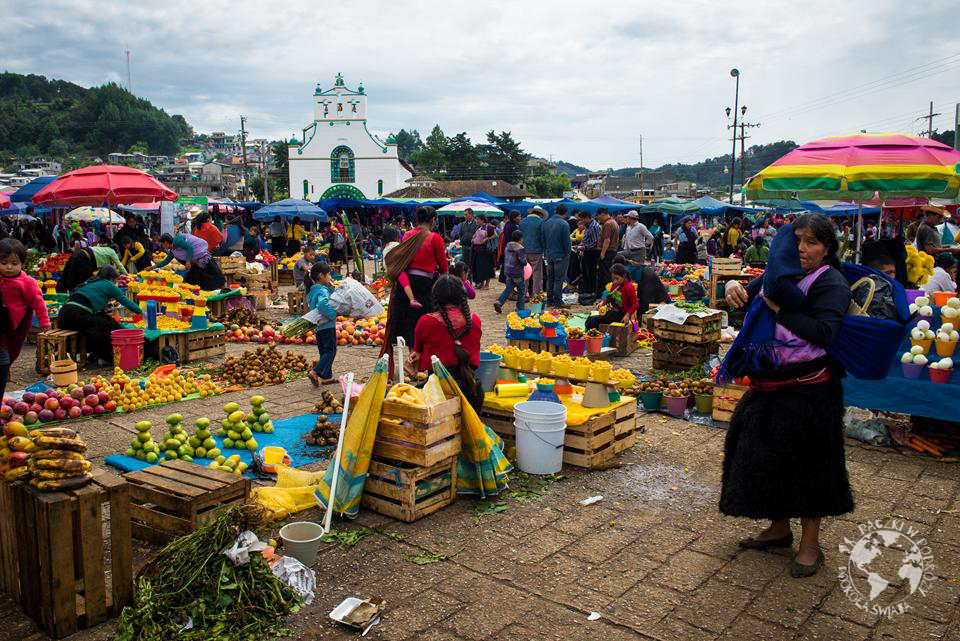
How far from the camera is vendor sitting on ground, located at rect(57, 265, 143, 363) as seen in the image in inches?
359

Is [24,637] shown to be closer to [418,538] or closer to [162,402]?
[418,538]

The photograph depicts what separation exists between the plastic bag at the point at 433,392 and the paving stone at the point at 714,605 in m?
1.97

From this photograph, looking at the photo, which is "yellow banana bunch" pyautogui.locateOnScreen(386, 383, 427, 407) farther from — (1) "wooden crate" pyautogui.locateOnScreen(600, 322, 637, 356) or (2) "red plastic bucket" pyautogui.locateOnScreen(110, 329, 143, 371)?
(1) "wooden crate" pyautogui.locateOnScreen(600, 322, 637, 356)

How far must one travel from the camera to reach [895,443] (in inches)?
250

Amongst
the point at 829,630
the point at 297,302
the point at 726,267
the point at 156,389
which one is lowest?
the point at 829,630

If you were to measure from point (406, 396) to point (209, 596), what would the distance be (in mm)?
1788

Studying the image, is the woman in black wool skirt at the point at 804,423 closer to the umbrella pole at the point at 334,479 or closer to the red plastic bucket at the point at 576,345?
the umbrella pole at the point at 334,479

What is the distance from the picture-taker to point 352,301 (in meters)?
7.85

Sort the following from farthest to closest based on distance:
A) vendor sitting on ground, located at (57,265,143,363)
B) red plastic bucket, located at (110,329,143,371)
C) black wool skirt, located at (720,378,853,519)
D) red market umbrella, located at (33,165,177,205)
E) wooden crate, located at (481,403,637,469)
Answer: red market umbrella, located at (33,165,177,205) < vendor sitting on ground, located at (57,265,143,363) < red plastic bucket, located at (110,329,143,371) < wooden crate, located at (481,403,637,469) < black wool skirt, located at (720,378,853,519)

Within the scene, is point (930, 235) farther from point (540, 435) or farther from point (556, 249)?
point (540, 435)

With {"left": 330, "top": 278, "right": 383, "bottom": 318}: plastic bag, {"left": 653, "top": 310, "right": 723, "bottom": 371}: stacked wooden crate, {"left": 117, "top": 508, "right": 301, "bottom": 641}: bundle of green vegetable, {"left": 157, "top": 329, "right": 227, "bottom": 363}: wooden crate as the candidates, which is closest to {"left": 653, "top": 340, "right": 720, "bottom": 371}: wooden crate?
{"left": 653, "top": 310, "right": 723, "bottom": 371}: stacked wooden crate

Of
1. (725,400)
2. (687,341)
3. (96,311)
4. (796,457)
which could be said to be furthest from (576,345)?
(96,311)

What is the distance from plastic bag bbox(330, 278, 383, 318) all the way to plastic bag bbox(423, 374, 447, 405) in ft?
10.7

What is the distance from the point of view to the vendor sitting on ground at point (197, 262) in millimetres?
11492
